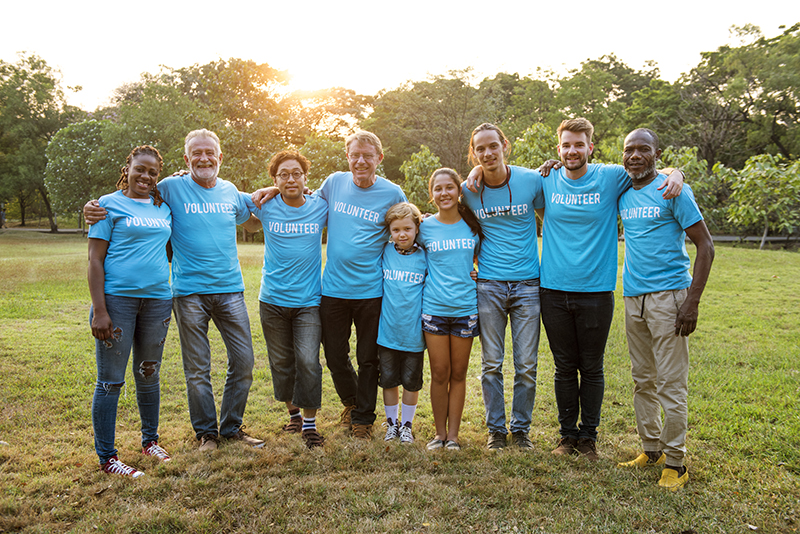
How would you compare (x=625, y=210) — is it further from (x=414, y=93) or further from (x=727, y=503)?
(x=414, y=93)

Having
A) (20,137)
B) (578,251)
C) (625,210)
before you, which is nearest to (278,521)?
(578,251)

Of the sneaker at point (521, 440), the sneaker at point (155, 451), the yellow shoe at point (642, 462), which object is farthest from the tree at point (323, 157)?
the yellow shoe at point (642, 462)

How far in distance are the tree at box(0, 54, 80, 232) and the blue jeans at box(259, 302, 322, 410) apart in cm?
3733

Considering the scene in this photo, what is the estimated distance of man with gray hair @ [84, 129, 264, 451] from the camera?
13.0ft

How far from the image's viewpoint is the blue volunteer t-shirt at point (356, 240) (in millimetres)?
4211

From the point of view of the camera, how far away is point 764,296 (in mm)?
11469

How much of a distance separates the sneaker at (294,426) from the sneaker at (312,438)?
279mm

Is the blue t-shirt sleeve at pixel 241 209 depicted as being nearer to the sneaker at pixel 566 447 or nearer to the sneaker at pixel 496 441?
the sneaker at pixel 496 441

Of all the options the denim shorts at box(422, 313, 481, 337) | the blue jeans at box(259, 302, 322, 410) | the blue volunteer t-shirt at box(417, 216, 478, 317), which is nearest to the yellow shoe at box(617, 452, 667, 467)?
the denim shorts at box(422, 313, 481, 337)

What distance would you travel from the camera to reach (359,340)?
14.3 feet

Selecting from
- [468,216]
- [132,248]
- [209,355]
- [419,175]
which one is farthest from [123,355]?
[419,175]

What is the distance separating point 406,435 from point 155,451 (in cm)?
192

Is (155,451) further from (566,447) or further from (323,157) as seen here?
(323,157)

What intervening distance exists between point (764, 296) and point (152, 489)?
1269cm
